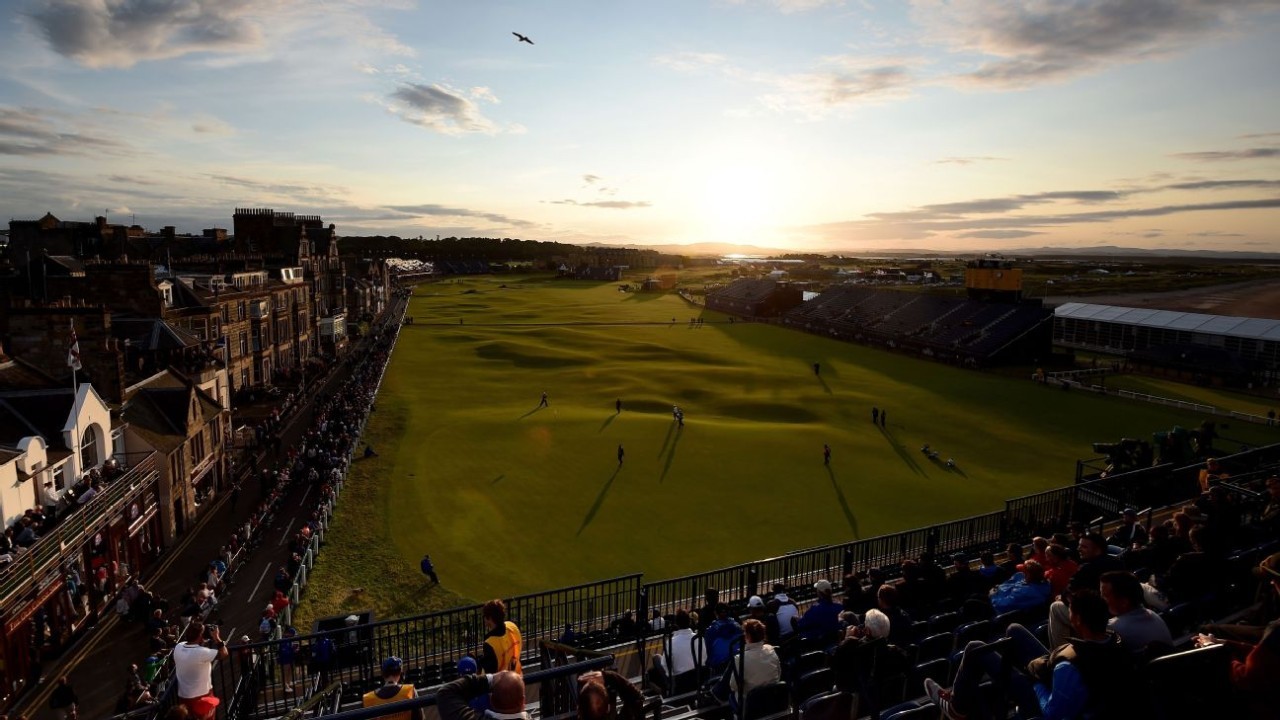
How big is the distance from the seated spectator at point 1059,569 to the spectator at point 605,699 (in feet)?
23.1

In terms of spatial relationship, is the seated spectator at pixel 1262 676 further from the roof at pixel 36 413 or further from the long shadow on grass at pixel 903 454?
the long shadow on grass at pixel 903 454

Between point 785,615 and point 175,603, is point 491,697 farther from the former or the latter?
point 175,603

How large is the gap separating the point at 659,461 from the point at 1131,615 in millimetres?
28288

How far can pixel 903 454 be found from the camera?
118 feet

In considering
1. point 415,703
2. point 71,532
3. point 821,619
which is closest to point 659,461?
point 71,532

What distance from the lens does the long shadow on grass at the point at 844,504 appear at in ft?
84.2

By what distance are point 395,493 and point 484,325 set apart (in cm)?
6677

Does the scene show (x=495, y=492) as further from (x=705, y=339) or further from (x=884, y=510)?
(x=705, y=339)

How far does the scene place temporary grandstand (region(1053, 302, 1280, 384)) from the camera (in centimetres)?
5647

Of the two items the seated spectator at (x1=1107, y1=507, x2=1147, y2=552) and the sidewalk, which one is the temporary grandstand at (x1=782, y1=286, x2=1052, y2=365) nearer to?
the seated spectator at (x1=1107, y1=507, x2=1147, y2=552)

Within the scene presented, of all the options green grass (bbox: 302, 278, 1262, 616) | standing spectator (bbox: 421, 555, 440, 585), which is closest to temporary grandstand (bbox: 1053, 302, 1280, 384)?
green grass (bbox: 302, 278, 1262, 616)

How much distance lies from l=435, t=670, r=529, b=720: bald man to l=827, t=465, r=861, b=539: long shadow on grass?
72.4 ft

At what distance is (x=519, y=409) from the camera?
4597 cm

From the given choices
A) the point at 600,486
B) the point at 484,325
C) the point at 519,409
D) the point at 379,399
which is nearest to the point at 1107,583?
the point at 600,486
